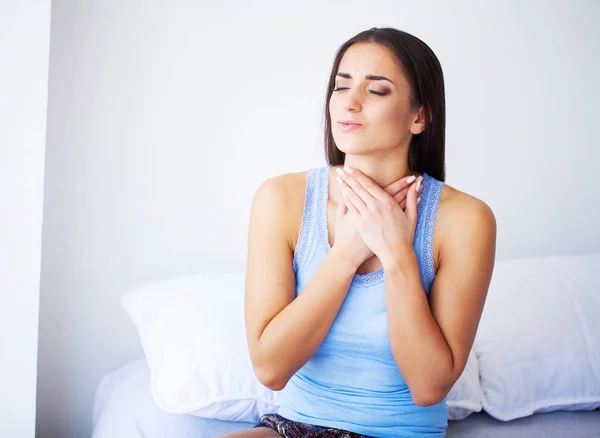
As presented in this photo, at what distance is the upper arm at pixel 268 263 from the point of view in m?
1.26

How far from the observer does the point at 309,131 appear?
211 centimetres

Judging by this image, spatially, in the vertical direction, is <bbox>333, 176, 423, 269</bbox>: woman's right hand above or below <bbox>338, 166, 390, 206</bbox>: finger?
below

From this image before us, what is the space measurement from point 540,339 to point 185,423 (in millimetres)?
956

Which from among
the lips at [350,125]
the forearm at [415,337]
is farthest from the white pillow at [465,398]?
the lips at [350,125]

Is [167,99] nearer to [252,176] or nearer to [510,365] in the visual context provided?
[252,176]

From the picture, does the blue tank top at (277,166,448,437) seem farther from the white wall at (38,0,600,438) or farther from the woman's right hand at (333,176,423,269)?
the white wall at (38,0,600,438)

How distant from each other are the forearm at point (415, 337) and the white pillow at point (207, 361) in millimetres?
400

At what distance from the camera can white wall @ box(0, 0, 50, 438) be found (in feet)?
5.08

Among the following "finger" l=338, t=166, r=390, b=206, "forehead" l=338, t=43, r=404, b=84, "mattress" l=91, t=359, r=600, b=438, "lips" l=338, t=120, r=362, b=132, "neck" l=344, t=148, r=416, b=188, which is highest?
"forehead" l=338, t=43, r=404, b=84

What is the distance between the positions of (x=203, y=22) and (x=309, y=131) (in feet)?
1.55

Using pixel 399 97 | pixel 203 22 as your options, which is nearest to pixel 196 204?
pixel 203 22

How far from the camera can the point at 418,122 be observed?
4.47ft

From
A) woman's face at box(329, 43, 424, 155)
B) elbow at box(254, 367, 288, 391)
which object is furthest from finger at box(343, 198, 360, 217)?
elbow at box(254, 367, 288, 391)

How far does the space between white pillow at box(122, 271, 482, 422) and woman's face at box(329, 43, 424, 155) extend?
0.57 meters
